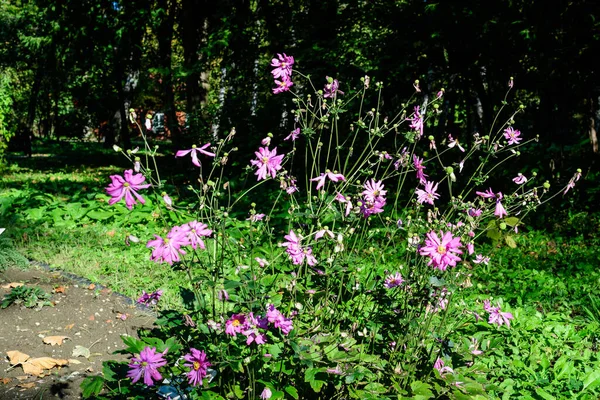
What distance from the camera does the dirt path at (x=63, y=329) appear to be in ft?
8.16

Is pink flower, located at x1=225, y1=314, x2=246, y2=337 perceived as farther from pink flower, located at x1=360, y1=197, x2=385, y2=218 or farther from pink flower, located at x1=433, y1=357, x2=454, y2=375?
pink flower, located at x1=433, y1=357, x2=454, y2=375

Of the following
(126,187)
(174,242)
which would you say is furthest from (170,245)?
(126,187)

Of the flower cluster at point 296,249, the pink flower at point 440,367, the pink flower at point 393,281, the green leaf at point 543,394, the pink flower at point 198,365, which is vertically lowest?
the green leaf at point 543,394

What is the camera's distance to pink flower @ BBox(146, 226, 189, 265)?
1.40 meters

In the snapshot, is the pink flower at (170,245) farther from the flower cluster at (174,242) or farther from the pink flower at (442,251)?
the pink flower at (442,251)

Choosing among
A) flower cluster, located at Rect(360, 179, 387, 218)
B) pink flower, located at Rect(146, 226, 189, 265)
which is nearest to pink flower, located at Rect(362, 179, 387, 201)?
flower cluster, located at Rect(360, 179, 387, 218)

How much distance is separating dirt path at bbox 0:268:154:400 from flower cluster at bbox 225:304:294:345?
46.1 inches

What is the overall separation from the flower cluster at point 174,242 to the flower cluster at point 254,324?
1.10ft

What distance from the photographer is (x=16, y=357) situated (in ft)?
8.80

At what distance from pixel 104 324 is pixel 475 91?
251 inches

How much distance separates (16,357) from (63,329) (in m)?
0.41

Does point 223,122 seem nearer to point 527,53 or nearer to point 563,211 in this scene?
point 527,53

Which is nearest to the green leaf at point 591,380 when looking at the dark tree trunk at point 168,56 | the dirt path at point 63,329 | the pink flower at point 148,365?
the pink flower at point 148,365

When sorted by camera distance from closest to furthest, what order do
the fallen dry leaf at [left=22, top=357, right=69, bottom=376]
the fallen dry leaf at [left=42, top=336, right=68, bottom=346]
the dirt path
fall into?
the dirt path → the fallen dry leaf at [left=22, top=357, right=69, bottom=376] → the fallen dry leaf at [left=42, top=336, right=68, bottom=346]
